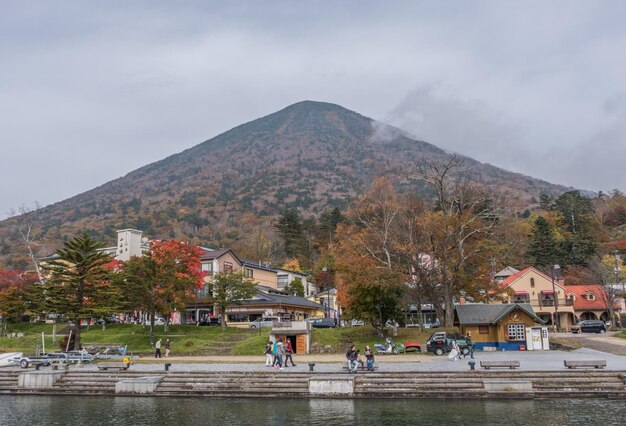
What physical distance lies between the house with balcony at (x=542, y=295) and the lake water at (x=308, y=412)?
2115 inches

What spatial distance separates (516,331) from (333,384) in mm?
24628

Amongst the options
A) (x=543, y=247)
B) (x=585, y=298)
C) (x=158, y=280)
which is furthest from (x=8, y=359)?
(x=543, y=247)

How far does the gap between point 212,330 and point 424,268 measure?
22768 mm

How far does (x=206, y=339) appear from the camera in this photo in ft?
162

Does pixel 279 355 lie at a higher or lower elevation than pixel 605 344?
higher

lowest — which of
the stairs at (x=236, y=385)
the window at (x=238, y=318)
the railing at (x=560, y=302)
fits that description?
the stairs at (x=236, y=385)

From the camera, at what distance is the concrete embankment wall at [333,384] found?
24.6 m

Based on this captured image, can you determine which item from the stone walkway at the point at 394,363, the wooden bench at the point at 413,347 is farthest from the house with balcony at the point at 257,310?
the wooden bench at the point at 413,347

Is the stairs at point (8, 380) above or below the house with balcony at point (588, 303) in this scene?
below

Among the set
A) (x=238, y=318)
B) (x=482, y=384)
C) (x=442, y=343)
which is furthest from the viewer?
(x=238, y=318)

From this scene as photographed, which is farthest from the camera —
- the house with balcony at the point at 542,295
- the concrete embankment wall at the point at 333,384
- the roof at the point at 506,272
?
the roof at the point at 506,272

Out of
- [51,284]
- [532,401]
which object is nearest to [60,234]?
[51,284]

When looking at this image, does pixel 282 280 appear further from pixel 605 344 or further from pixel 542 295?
pixel 605 344

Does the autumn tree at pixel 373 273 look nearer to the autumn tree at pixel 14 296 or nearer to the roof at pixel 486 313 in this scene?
the roof at pixel 486 313
